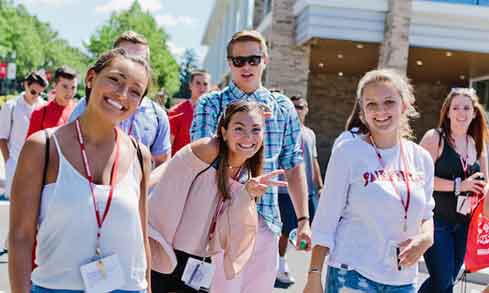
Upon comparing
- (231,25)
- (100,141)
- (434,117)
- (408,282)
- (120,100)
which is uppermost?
(231,25)

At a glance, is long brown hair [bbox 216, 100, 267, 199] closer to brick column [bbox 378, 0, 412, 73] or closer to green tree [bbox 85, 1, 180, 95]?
brick column [bbox 378, 0, 412, 73]

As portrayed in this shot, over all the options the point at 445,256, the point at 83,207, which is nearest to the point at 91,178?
the point at 83,207

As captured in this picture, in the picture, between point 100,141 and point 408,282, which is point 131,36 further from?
point 408,282

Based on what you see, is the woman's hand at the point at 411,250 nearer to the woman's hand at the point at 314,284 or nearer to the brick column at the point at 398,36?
the woman's hand at the point at 314,284

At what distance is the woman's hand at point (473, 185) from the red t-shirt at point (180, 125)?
10.4 ft

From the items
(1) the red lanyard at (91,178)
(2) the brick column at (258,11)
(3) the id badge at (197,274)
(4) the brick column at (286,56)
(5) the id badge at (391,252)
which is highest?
(2) the brick column at (258,11)

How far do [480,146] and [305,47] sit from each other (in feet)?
46.3

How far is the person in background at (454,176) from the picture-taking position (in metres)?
4.56

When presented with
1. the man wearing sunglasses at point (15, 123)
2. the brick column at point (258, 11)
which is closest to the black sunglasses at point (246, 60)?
the man wearing sunglasses at point (15, 123)

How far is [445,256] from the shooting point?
4551 mm

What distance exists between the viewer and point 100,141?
2.41 meters

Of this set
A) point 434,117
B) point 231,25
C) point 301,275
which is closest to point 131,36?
point 301,275

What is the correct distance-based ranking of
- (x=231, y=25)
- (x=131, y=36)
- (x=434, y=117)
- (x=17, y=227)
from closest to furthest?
1. (x=17, y=227)
2. (x=131, y=36)
3. (x=434, y=117)
4. (x=231, y=25)

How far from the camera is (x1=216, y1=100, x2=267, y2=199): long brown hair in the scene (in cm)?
312
